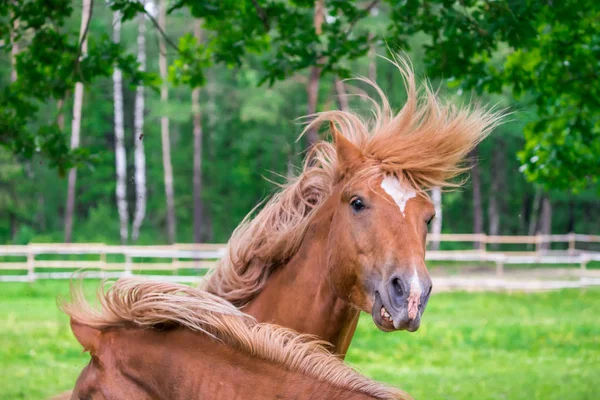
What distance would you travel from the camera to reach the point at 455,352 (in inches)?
492

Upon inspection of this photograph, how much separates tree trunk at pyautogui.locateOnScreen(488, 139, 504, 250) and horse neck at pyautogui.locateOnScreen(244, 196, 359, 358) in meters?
33.9

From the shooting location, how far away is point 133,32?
3597 cm

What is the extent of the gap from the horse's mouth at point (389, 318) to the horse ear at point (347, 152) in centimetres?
71

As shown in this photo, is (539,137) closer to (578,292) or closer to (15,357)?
(15,357)

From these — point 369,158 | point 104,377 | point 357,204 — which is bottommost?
point 104,377

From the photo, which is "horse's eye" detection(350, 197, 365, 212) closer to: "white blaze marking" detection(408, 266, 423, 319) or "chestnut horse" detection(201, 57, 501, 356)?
"chestnut horse" detection(201, 57, 501, 356)

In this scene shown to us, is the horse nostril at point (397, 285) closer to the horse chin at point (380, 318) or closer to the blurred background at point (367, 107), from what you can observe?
the horse chin at point (380, 318)

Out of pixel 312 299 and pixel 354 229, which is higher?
pixel 354 229

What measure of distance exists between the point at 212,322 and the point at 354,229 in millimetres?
1104

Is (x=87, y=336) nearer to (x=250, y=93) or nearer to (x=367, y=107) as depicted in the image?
(x=367, y=107)

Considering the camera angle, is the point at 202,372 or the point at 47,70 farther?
the point at 47,70

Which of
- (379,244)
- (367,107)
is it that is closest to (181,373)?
(379,244)

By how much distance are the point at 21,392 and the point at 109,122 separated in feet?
100

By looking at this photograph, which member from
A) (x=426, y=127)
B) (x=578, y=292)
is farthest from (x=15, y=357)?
(x=578, y=292)
